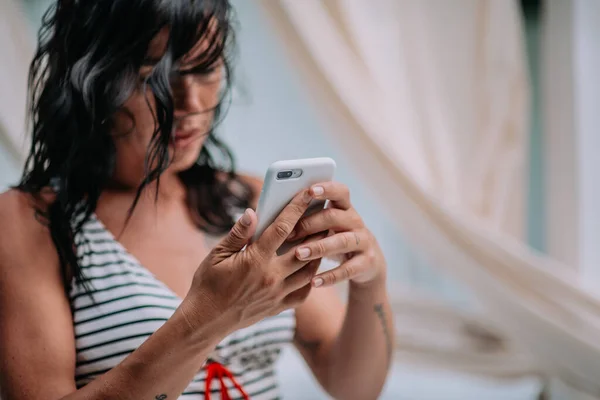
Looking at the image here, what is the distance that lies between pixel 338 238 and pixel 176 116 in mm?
198

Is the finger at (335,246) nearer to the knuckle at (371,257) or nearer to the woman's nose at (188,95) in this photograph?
the knuckle at (371,257)

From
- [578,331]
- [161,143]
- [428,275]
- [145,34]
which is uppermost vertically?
[145,34]

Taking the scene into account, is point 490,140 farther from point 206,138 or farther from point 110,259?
point 110,259

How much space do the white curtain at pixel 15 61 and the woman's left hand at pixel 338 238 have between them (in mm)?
323

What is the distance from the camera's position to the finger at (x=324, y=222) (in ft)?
1.96

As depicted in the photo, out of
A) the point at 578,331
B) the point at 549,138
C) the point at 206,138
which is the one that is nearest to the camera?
the point at 206,138

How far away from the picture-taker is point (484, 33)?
1.11 m

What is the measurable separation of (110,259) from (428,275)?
64 cm

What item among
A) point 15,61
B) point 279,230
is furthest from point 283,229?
point 15,61

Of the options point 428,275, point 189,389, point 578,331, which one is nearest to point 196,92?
point 189,389

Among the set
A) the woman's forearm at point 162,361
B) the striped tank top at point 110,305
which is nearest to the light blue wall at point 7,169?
the striped tank top at point 110,305

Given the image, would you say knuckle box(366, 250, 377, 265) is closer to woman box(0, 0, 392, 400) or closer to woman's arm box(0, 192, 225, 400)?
woman box(0, 0, 392, 400)

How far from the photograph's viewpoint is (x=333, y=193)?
60 centimetres

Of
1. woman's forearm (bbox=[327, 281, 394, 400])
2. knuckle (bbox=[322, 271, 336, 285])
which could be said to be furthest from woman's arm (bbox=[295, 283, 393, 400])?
knuckle (bbox=[322, 271, 336, 285])
